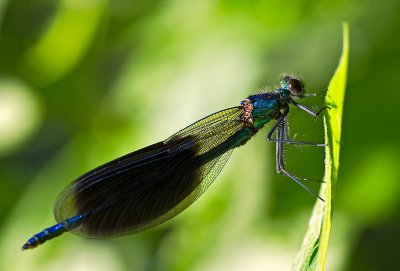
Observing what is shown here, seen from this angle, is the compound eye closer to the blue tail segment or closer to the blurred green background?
the blurred green background

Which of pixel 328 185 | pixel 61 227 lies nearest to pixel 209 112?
pixel 61 227

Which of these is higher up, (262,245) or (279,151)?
(279,151)

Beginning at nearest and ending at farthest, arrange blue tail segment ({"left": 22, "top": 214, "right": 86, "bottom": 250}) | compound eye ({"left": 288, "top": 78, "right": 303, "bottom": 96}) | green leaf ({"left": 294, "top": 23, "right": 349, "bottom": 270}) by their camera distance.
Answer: green leaf ({"left": 294, "top": 23, "right": 349, "bottom": 270}) → blue tail segment ({"left": 22, "top": 214, "right": 86, "bottom": 250}) → compound eye ({"left": 288, "top": 78, "right": 303, "bottom": 96})

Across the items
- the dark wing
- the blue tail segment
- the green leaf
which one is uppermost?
the dark wing

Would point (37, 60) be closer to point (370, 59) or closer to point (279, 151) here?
point (279, 151)

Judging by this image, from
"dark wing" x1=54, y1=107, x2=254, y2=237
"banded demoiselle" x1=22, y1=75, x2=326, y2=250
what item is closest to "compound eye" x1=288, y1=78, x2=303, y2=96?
"banded demoiselle" x1=22, y1=75, x2=326, y2=250

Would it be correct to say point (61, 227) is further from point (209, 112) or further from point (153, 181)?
point (209, 112)

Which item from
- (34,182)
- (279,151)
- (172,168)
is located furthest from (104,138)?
(279,151)
